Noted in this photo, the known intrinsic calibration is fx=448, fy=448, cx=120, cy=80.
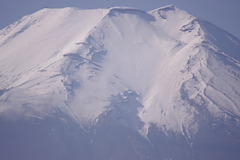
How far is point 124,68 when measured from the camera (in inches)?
4727

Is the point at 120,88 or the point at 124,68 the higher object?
the point at 124,68

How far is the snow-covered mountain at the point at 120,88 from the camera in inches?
3730

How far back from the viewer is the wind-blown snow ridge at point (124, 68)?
101750 millimetres

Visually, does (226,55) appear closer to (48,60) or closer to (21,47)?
(48,60)

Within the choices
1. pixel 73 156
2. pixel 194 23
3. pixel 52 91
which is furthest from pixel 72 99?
pixel 194 23

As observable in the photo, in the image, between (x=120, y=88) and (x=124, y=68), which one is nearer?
(x=120, y=88)

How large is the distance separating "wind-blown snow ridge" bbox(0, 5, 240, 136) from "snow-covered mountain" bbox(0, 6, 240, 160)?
0.84 ft

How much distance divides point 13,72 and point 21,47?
630 inches

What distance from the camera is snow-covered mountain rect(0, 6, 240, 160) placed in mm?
94750

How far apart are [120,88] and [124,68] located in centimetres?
1093

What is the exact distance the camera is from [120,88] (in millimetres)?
110500

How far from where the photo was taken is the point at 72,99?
103500mm

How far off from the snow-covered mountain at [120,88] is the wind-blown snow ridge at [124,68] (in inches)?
10.1

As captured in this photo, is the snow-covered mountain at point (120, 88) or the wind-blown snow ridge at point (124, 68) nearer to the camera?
the snow-covered mountain at point (120, 88)
